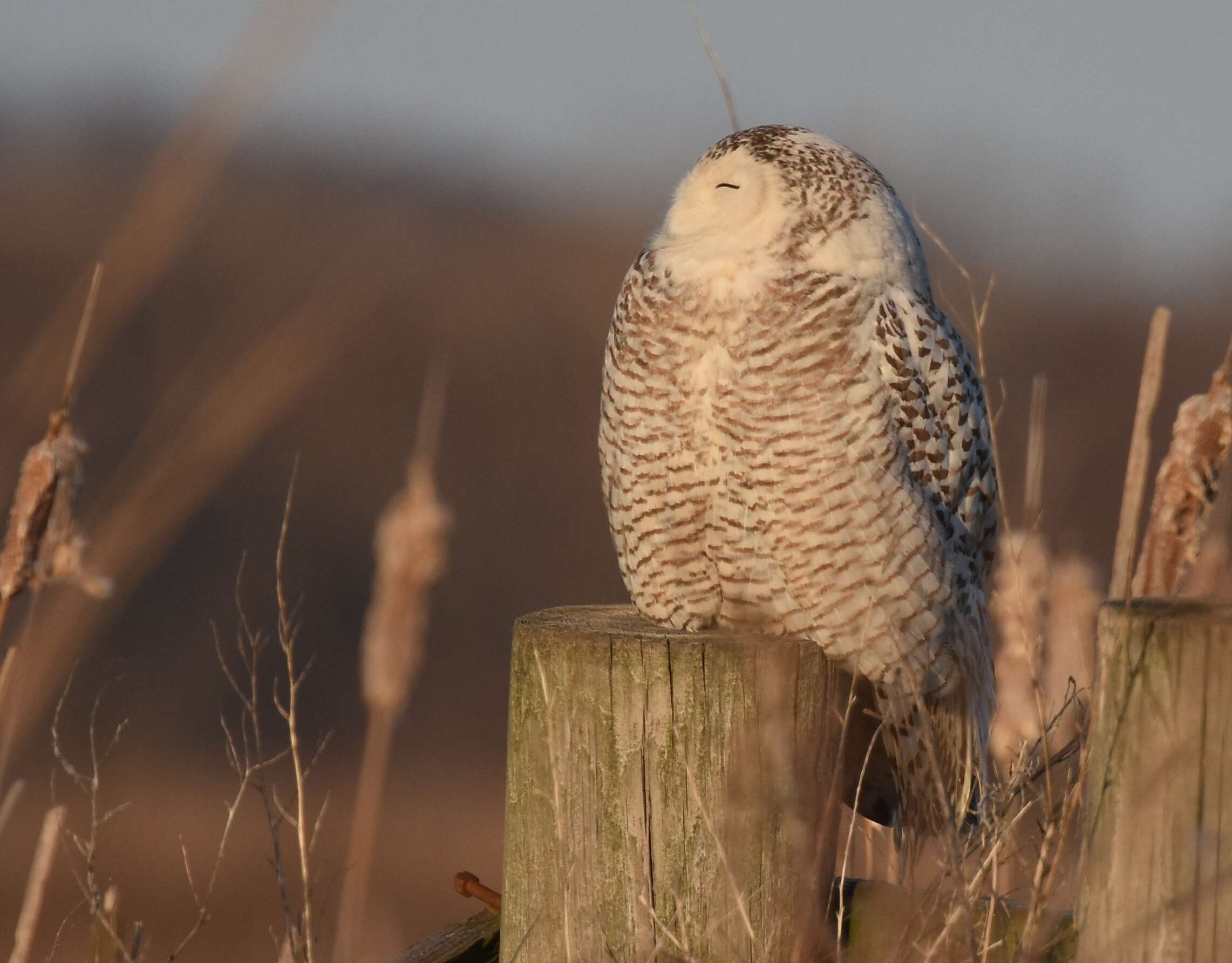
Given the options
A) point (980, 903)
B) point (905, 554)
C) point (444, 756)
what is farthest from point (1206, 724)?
point (444, 756)

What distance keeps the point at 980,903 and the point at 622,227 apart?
683 inches

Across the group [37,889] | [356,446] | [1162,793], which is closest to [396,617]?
[37,889]

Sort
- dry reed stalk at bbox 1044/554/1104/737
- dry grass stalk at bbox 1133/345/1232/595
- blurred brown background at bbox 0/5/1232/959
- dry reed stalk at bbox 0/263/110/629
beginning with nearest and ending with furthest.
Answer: dry reed stalk at bbox 0/263/110/629 < dry grass stalk at bbox 1133/345/1232/595 < dry reed stalk at bbox 1044/554/1104/737 < blurred brown background at bbox 0/5/1232/959

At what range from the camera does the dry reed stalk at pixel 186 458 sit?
1.49 m

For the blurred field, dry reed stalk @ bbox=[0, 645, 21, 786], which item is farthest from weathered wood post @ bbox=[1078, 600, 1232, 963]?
the blurred field

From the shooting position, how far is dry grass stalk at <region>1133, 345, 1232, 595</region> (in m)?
2.28

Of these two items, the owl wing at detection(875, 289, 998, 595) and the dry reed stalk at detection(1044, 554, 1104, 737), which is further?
Answer: the dry reed stalk at detection(1044, 554, 1104, 737)

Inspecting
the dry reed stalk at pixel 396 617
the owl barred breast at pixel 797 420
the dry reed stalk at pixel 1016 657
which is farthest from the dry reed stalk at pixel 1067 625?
the dry reed stalk at pixel 396 617

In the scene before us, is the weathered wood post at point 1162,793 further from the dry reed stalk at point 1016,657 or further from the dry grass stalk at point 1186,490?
the dry reed stalk at point 1016,657

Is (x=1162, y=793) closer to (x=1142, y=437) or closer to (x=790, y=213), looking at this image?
(x=1142, y=437)

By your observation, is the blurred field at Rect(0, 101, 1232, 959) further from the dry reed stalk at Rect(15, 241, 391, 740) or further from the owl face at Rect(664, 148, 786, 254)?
the dry reed stalk at Rect(15, 241, 391, 740)

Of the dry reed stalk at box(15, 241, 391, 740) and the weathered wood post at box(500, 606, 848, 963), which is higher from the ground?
the dry reed stalk at box(15, 241, 391, 740)

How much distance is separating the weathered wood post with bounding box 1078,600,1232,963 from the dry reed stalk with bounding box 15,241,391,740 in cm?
86

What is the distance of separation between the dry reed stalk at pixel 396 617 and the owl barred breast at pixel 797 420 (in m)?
0.40
